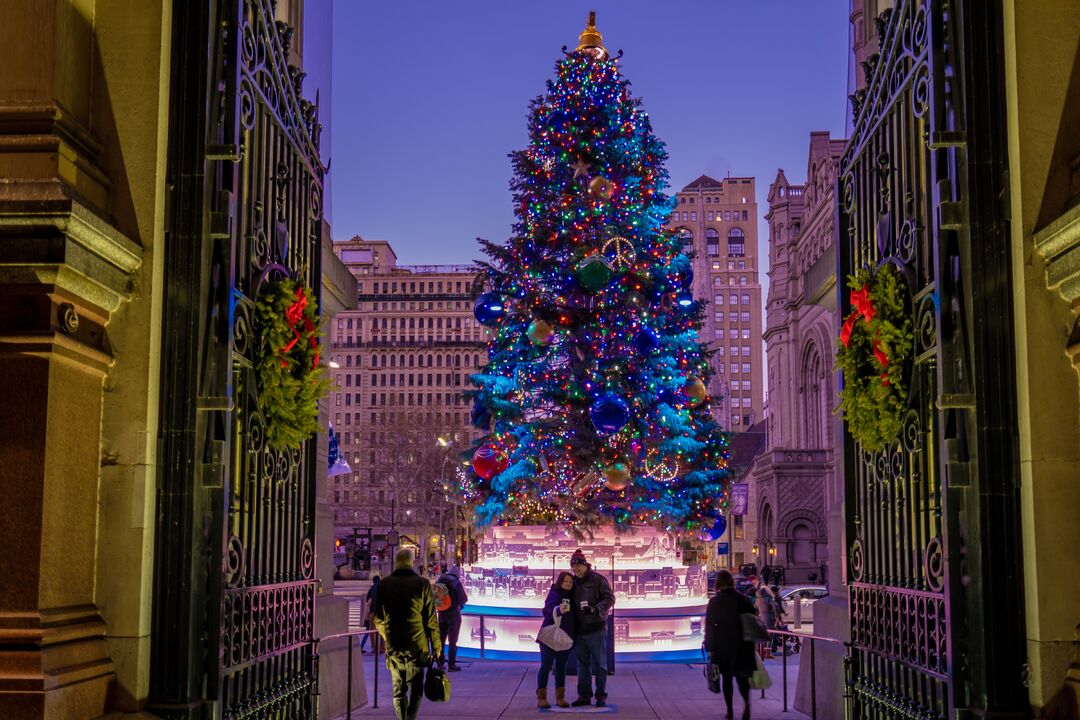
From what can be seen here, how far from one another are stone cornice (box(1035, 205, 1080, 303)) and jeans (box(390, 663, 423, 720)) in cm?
643

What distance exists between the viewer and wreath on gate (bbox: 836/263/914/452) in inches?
315

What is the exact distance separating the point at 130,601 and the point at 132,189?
252cm

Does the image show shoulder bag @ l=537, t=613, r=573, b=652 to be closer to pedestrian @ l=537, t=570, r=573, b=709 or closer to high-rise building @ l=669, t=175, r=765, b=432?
pedestrian @ l=537, t=570, r=573, b=709

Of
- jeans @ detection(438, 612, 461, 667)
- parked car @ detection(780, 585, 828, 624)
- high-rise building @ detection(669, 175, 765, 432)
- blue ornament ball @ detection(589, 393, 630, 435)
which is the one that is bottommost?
parked car @ detection(780, 585, 828, 624)

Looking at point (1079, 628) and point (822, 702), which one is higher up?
point (1079, 628)

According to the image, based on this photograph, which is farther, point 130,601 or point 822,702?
point 822,702

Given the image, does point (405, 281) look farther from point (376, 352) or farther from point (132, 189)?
point (132, 189)

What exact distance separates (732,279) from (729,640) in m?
172

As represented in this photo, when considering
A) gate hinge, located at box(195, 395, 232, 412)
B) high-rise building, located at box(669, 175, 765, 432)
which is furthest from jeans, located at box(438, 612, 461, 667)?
high-rise building, located at box(669, 175, 765, 432)

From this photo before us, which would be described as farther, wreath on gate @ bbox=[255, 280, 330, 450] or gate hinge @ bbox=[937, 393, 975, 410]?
wreath on gate @ bbox=[255, 280, 330, 450]

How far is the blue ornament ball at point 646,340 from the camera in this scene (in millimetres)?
23531

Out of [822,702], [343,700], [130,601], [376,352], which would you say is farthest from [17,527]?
[376,352]

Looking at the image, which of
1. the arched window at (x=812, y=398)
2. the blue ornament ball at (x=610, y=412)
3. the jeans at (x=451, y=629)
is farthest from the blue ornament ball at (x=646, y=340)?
the arched window at (x=812, y=398)

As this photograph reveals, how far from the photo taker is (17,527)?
6.24m
